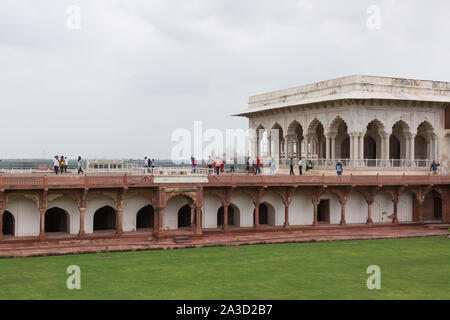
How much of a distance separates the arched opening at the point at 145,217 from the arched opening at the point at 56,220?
3587mm

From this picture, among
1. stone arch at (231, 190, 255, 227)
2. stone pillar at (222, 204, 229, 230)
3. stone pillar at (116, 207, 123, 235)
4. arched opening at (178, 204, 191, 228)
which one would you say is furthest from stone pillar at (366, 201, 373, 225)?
stone pillar at (116, 207, 123, 235)

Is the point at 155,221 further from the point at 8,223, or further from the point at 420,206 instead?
the point at 420,206

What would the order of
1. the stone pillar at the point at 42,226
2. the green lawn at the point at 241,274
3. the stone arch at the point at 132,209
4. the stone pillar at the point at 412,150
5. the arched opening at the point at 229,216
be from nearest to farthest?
Answer: the green lawn at the point at 241,274 < the stone pillar at the point at 42,226 < the stone arch at the point at 132,209 < the arched opening at the point at 229,216 < the stone pillar at the point at 412,150

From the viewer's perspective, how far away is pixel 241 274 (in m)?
18.5

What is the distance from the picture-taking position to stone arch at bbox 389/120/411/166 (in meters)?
33.6

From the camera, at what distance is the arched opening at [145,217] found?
27.4 metres

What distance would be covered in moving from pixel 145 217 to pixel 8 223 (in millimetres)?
6444

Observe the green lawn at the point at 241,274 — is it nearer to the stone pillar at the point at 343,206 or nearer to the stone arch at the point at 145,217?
the stone arch at the point at 145,217

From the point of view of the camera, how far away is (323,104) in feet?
110

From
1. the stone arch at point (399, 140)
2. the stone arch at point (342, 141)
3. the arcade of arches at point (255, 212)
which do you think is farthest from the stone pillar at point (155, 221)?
the stone arch at point (399, 140)

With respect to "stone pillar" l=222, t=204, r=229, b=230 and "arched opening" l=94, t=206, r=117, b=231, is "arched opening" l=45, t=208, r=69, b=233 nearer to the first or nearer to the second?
"arched opening" l=94, t=206, r=117, b=231

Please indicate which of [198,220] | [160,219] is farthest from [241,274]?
[160,219]

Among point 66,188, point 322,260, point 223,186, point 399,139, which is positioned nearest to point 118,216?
point 66,188
